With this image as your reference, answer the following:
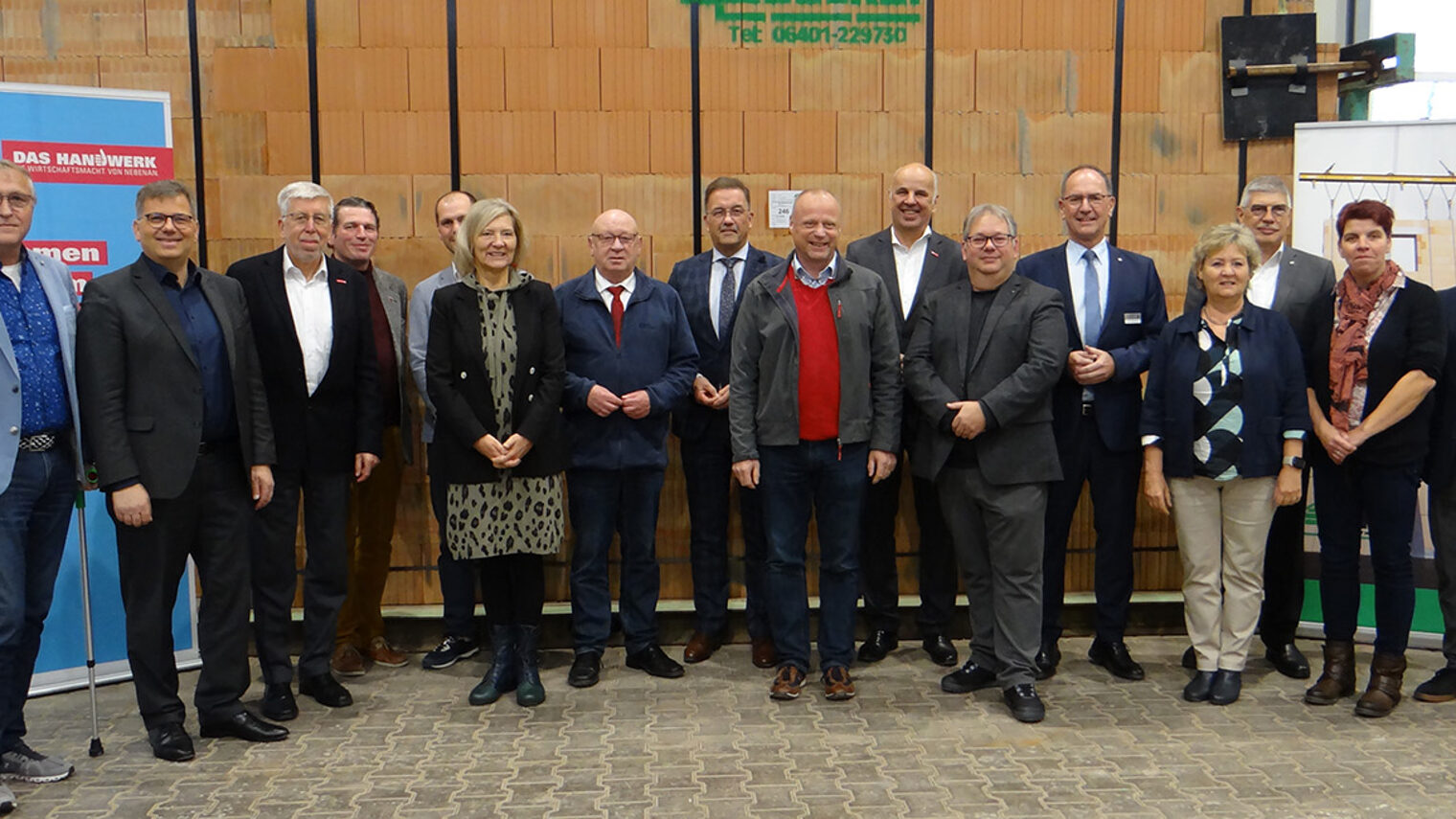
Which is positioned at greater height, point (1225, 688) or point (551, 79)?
point (551, 79)

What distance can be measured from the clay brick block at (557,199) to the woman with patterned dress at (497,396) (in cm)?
86

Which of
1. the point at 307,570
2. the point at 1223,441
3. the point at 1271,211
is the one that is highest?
the point at 1271,211

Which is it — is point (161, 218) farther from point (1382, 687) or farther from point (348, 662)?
point (1382, 687)

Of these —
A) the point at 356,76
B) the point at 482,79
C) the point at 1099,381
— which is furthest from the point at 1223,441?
the point at 356,76

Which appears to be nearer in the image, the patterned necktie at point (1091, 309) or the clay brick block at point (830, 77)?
the patterned necktie at point (1091, 309)

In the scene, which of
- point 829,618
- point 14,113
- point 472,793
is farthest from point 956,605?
point 14,113

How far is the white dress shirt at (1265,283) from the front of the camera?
4234 millimetres

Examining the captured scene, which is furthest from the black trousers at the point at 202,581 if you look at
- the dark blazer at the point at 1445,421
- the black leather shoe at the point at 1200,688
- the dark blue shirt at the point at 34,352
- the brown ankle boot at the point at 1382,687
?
the dark blazer at the point at 1445,421

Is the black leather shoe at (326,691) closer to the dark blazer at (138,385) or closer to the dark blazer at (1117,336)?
the dark blazer at (138,385)

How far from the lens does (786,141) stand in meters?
4.79

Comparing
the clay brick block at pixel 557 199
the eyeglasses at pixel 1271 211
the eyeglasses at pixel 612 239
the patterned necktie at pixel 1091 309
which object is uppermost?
the clay brick block at pixel 557 199

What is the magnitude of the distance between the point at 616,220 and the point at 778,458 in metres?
1.09

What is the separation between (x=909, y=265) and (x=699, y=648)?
1.78 m

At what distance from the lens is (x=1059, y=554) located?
166 inches
